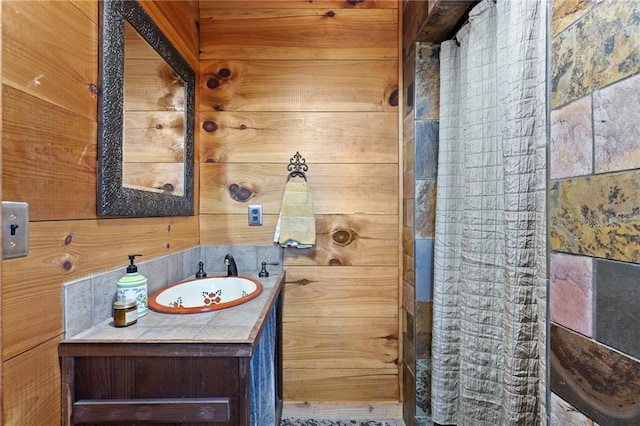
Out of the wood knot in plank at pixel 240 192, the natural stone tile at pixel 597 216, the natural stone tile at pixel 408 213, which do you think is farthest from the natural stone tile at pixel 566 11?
the wood knot in plank at pixel 240 192

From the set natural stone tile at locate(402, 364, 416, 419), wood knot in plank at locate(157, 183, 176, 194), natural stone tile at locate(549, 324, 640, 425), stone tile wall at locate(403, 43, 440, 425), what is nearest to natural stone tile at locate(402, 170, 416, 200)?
stone tile wall at locate(403, 43, 440, 425)

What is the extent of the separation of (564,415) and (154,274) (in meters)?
1.29

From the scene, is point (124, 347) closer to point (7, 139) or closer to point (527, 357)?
point (7, 139)

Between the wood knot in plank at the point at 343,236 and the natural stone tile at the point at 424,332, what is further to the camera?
the wood knot in plank at the point at 343,236

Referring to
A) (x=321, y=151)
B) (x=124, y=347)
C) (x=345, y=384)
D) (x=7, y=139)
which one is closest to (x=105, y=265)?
(x=124, y=347)

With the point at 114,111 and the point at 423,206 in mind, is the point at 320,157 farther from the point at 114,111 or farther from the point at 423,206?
the point at 114,111

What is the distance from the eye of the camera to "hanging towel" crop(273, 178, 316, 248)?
170 centimetres

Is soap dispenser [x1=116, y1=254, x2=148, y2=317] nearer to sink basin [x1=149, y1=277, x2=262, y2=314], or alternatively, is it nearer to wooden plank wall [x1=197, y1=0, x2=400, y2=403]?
sink basin [x1=149, y1=277, x2=262, y2=314]

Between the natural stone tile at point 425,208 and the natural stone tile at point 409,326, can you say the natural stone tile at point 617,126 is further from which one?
the natural stone tile at point 409,326

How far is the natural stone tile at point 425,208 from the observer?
1510 millimetres

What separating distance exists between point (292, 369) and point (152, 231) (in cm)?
107

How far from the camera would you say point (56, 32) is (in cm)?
79

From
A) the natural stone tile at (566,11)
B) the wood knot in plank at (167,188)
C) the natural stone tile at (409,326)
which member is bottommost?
the natural stone tile at (409,326)

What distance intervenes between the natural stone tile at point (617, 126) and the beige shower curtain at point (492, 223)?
23 cm
